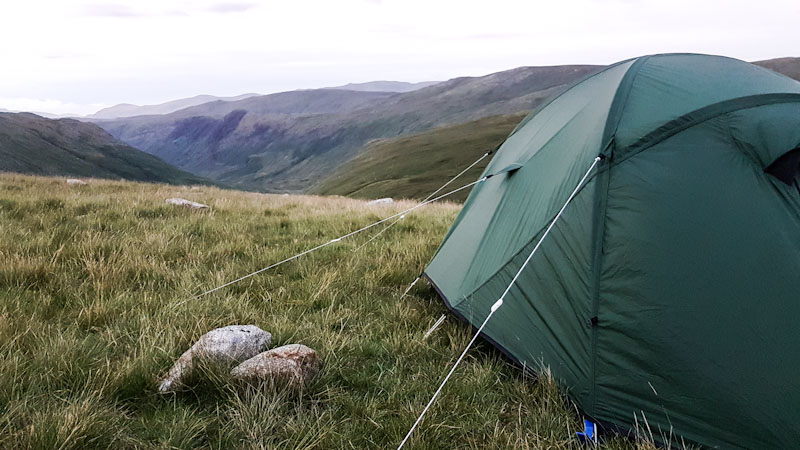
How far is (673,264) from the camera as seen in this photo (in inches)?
134

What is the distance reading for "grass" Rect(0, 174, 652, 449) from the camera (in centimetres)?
288

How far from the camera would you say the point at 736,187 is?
138 inches

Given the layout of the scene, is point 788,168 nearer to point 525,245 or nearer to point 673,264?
point 673,264

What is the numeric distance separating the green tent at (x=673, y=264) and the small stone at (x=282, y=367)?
158 cm

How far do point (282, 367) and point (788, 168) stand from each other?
3.82 meters

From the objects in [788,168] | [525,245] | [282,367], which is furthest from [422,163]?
[282,367]

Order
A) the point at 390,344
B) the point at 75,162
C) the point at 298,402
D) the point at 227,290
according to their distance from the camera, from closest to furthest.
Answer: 1. the point at 298,402
2. the point at 390,344
3. the point at 227,290
4. the point at 75,162

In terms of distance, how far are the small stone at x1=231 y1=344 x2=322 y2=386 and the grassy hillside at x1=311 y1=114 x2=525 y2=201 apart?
82.8 metres

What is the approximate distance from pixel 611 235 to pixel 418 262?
326cm

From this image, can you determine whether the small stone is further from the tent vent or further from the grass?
the tent vent

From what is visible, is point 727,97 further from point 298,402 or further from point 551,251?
point 298,402

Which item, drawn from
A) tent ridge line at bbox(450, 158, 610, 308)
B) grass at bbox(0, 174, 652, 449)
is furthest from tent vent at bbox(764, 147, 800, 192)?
grass at bbox(0, 174, 652, 449)

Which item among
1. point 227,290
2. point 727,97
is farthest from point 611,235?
A: point 227,290

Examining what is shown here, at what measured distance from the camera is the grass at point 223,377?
288 centimetres
